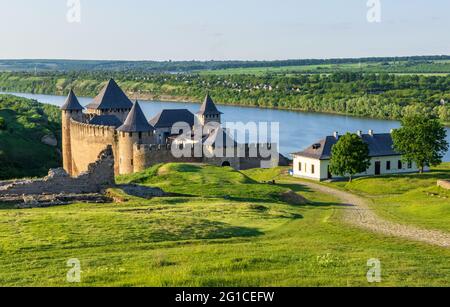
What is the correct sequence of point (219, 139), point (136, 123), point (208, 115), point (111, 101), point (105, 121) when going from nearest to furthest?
point (136, 123) < point (219, 139) < point (105, 121) < point (111, 101) < point (208, 115)

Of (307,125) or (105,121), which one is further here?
(307,125)

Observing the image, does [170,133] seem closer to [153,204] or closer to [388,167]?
[388,167]

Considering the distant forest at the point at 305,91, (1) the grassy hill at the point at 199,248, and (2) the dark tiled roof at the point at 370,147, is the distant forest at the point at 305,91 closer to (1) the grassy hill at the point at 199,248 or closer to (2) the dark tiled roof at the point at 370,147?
(2) the dark tiled roof at the point at 370,147

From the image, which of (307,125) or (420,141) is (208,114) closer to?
(420,141)

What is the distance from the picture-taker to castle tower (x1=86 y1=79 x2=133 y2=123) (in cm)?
3706

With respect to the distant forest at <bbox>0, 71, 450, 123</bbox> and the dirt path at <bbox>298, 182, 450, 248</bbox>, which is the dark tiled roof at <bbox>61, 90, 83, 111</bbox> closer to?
the dirt path at <bbox>298, 182, 450, 248</bbox>

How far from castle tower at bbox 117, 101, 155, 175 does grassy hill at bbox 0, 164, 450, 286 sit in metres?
11.6

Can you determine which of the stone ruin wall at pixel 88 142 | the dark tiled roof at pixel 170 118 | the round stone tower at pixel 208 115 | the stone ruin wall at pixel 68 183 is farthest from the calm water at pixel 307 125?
the stone ruin wall at pixel 68 183

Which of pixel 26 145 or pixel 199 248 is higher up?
pixel 199 248

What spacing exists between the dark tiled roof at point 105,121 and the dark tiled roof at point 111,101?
4.37ft

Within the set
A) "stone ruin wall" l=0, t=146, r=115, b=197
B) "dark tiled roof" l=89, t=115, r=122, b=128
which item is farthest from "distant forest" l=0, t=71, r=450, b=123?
"stone ruin wall" l=0, t=146, r=115, b=197

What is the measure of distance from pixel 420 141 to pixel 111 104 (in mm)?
17142

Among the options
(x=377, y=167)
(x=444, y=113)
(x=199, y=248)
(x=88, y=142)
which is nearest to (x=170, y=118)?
(x=88, y=142)

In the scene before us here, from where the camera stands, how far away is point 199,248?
11.3m
